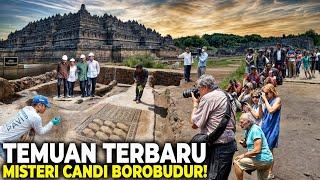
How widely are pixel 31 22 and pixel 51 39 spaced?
29.2 meters

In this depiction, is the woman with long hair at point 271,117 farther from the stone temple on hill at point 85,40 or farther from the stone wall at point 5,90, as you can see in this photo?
the stone temple on hill at point 85,40

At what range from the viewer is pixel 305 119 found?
9648mm

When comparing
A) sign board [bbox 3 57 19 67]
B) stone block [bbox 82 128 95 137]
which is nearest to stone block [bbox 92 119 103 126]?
stone block [bbox 82 128 95 137]

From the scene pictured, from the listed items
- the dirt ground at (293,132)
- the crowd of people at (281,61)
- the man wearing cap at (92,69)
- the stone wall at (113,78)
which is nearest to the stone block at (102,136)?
the dirt ground at (293,132)

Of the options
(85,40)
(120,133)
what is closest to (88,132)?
(120,133)

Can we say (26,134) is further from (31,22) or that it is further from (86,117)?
(31,22)

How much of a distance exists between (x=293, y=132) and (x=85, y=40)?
163ft

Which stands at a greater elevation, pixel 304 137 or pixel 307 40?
pixel 307 40

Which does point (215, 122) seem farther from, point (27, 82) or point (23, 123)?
point (27, 82)

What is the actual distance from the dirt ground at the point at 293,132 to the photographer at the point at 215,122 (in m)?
1.57

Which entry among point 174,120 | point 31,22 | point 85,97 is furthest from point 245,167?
point 31,22

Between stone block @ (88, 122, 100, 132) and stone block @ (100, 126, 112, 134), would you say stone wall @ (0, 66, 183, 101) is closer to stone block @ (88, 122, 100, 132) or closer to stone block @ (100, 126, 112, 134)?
stone block @ (88, 122, 100, 132)

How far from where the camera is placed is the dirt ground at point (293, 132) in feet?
18.9

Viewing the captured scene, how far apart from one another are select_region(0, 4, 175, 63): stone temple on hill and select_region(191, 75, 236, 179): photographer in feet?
147
